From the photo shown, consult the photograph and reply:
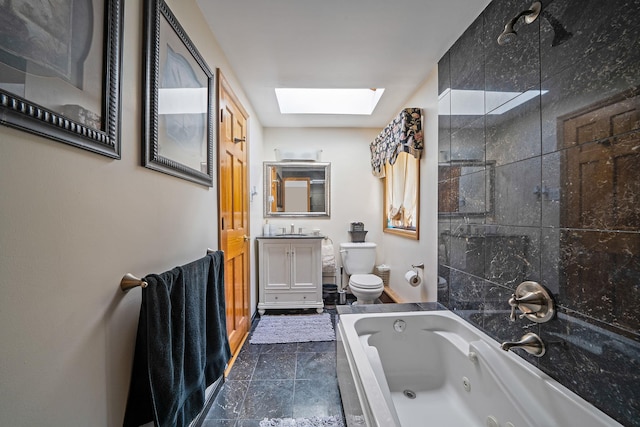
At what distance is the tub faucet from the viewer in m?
1.00

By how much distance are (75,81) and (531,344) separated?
1797mm

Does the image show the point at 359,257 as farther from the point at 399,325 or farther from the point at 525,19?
the point at 525,19

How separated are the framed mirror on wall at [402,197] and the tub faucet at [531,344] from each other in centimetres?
115

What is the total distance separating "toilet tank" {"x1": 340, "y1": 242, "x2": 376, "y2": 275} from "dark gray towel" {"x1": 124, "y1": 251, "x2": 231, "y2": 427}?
1.97 meters

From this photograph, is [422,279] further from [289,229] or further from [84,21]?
[84,21]

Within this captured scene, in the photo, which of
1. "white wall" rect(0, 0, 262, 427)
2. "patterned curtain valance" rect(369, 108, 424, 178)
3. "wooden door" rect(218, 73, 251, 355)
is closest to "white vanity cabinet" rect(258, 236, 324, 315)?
"wooden door" rect(218, 73, 251, 355)

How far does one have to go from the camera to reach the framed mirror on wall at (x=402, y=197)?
7.43 feet

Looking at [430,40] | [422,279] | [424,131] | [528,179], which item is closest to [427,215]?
[422,279]

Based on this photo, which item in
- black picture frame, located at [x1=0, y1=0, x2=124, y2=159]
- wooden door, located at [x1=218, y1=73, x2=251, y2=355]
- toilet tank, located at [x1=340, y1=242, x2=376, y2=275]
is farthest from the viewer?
toilet tank, located at [x1=340, y1=242, x2=376, y2=275]

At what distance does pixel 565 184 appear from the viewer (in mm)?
926

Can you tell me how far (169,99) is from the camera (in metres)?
1.07

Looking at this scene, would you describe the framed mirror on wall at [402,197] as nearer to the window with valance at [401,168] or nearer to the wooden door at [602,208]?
the window with valance at [401,168]

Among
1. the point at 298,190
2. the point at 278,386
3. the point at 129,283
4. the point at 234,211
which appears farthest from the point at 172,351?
the point at 298,190

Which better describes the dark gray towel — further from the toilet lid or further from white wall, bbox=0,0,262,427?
the toilet lid
